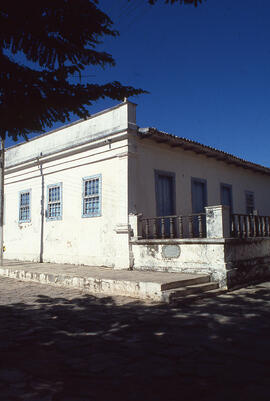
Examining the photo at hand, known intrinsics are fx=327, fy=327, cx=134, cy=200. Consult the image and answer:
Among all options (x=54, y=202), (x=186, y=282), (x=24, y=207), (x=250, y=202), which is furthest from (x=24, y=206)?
(x=250, y=202)

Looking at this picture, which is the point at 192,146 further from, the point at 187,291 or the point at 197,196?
the point at 187,291

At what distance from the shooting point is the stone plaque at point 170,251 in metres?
8.47

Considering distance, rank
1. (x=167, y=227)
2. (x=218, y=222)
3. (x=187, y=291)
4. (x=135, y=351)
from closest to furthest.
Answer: (x=135, y=351), (x=187, y=291), (x=218, y=222), (x=167, y=227)

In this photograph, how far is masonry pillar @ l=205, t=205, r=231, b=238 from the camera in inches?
306

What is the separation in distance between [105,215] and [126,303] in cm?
454

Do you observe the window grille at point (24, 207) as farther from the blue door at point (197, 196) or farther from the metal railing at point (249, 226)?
the metal railing at point (249, 226)

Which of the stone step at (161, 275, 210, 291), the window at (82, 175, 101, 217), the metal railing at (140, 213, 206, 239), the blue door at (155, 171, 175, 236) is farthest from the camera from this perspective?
the blue door at (155, 171, 175, 236)

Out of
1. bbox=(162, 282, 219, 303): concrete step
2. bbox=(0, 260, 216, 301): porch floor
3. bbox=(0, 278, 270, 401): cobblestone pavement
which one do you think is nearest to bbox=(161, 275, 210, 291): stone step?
bbox=(0, 260, 216, 301): porch floor

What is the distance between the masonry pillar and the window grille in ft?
28.6

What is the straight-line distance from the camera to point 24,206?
46.7 feet

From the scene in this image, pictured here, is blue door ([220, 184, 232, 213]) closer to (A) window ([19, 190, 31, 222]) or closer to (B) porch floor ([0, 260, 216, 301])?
(B) porch floor ([0, 260, 216, 301])

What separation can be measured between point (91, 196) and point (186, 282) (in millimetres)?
5168

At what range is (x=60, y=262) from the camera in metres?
12.1

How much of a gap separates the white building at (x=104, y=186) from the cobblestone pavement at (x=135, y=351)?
12.4 feet
